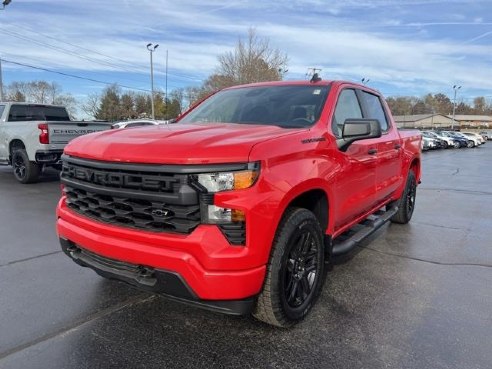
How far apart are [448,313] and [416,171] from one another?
3678 mm

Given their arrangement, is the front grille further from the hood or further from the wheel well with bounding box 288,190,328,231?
the wheel well with bounding box 288,190,328,231

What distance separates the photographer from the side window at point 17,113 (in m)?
10.5

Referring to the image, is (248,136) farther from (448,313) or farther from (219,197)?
(448,313)

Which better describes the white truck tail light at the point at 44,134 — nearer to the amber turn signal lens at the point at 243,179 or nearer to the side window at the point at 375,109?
the side window at the point at 375,109

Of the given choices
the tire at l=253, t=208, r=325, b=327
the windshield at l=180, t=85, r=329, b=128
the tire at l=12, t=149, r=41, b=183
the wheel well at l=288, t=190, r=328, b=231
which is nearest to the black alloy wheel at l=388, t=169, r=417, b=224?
the windshield at l=180, t=85, r=329, b=128

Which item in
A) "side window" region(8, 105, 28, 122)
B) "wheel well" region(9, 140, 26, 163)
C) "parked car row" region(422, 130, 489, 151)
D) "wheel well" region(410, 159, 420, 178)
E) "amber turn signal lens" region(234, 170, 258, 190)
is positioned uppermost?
"side window" region(8, 105, 28, 122)

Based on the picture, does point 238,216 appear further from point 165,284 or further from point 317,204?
point 317,204

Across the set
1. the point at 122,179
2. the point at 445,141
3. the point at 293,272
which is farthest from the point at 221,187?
the point at 445,141

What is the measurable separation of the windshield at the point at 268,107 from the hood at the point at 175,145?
1.68ft

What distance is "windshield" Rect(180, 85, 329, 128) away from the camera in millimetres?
3807

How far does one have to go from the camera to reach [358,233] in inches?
170

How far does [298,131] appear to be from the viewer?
10.7ft

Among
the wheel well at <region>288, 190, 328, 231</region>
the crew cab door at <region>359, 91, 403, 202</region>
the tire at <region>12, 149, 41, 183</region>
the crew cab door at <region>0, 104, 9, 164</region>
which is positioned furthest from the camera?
the crew cab door at <region>0, 104, 9, 164</region>

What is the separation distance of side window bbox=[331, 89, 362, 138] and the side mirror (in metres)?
0.09
